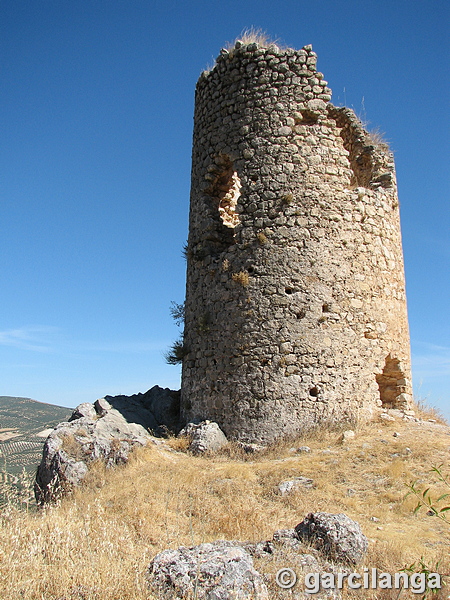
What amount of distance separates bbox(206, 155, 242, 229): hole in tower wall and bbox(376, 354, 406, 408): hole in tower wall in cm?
403

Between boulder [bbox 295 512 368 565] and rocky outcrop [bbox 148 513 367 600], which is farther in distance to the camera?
boulder [bbox 295 512 368 565]

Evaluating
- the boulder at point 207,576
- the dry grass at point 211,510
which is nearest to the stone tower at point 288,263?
the dry grass at point 211,510

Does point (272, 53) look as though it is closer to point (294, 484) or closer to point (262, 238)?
point (262, 238)

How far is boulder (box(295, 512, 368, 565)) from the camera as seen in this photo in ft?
12.9

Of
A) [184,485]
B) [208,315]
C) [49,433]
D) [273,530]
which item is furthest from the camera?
[208,315]

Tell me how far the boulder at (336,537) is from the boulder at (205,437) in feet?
12.8

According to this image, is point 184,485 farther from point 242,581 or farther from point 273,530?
point 242,581

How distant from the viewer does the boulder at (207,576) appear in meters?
3.22

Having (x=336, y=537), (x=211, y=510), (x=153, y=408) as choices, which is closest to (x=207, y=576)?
(x=336, y=537)

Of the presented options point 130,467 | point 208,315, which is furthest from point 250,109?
point 130,467

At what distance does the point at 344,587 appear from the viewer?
11.7 ft

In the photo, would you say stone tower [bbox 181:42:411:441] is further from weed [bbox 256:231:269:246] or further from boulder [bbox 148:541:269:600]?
boulder [bbox 148:541:269:600]

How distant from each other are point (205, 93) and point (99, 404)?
21.9 ft

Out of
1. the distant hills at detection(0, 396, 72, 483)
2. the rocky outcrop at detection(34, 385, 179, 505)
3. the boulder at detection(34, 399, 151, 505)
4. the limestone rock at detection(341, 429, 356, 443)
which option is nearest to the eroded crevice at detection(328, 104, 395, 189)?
the limestone rock at detection(341, 429, 356, 443)
